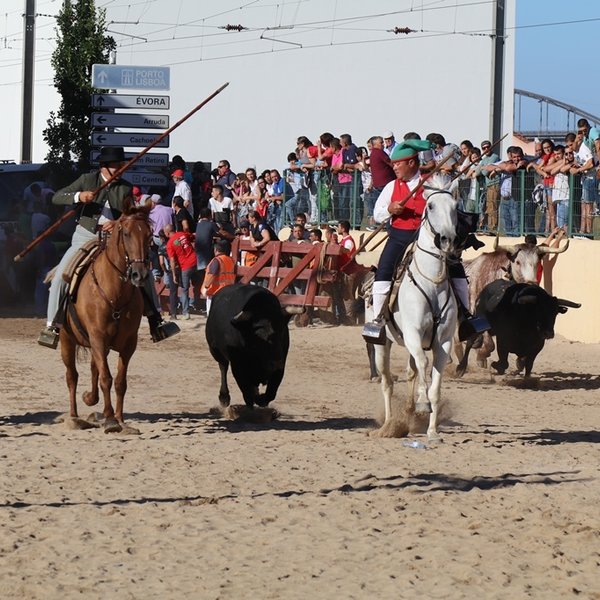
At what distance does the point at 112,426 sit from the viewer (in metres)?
11.8

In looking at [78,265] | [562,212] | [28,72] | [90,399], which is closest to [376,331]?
[78,265]

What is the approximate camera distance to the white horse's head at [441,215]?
11.1 m

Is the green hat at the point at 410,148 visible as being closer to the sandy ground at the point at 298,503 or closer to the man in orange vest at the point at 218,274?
the sandy ground at the point at 298,503

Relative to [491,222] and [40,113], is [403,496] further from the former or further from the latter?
[40,113]

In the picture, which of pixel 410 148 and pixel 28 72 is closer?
pixel 410 148

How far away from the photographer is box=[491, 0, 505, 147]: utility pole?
33188 mm

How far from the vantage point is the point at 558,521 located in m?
8.47

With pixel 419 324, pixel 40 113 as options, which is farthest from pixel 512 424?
pixel 40 113

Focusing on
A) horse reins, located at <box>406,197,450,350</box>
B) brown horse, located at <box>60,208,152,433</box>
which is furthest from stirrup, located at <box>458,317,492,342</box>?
brown horse, located at <box>60,208,152,433</box>

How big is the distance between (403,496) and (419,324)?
2.59m

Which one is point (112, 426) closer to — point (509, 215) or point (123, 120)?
point (509, 215)

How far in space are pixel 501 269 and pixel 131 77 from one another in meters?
11.0

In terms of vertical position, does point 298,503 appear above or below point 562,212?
below

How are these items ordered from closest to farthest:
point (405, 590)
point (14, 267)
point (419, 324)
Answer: point (405, 590) → point (419, 324) → point (14, 267)
